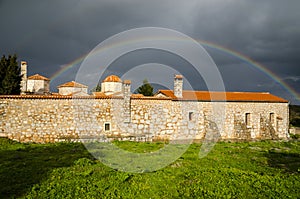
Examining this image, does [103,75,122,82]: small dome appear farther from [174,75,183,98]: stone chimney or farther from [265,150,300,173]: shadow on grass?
[265,150,300,173]: shadow on grass

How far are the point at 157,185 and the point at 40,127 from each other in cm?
1211

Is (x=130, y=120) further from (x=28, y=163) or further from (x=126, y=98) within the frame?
(x=28, y=163)

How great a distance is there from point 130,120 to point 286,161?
11130 mm

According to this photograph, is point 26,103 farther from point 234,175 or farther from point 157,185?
point 234,175

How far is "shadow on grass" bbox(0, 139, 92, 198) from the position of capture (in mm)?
7730

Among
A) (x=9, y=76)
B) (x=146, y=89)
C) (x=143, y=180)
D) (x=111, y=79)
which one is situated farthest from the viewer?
(x=146, y=89)

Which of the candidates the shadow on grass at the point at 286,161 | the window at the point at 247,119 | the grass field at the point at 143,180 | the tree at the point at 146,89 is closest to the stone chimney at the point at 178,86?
the window at the point at 247,119

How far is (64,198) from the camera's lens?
6.97 metres

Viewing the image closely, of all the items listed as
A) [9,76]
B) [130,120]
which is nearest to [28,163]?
[130,120]

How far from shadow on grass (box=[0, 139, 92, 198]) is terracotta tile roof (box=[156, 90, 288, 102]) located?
34.7 ft

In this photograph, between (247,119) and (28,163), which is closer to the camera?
(28,163)

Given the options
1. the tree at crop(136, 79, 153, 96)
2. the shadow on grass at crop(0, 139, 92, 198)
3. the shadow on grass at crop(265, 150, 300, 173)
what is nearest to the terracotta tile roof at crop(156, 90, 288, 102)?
the shadow on grass at crop(265, 150, 300, 173)

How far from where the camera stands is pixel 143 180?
28.7 feet

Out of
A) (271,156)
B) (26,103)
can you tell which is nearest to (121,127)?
(26,103)
